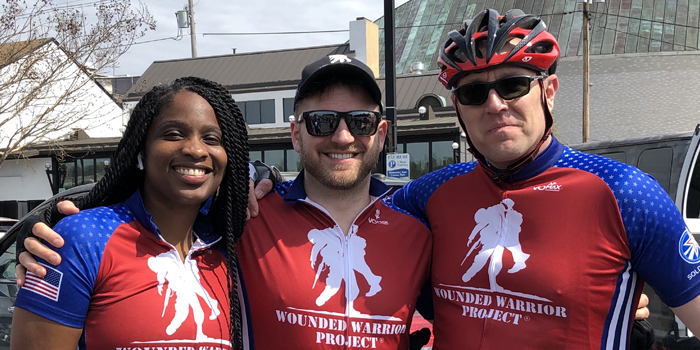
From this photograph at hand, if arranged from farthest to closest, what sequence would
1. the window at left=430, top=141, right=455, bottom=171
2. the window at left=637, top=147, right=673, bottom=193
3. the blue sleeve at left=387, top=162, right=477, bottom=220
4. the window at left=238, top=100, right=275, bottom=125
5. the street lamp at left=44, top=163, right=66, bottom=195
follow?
1. the window at left=238, top=100, right=275, bottom=125
2. the street lamp at left=44, top=163, right=66, bottom=195
3. the window at left=430, top=141, right=455, bottom=171
4. the window at left=637, top=147, right=673, bottom=193
5. the blue sleeve at left=387, top=162, right=477, bottom=220

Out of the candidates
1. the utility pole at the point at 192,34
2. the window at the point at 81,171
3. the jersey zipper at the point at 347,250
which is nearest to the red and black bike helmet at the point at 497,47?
the jersey zipper at the point at 347,250

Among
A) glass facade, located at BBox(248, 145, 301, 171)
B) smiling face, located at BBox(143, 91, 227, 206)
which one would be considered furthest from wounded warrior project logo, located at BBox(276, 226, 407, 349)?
glass facade, located at BBox(248, 145, 301, 171)

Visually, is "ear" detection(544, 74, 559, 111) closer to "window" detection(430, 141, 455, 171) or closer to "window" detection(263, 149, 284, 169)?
"window" detection(430, 141, 455, 171)

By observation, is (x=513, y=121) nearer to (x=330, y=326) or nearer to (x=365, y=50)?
(x=330, y=326)

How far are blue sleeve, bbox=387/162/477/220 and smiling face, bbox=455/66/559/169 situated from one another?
1.22ft

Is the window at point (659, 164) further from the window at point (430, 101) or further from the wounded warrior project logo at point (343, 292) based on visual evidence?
Answer: the window at point (430, 101)

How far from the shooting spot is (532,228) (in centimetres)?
248

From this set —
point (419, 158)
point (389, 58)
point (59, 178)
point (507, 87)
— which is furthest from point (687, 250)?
point (59, 178)

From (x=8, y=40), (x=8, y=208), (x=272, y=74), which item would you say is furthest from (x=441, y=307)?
(x=272, y=74)

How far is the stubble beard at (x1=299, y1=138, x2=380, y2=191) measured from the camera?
2.85 m

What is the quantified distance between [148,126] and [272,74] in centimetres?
3401

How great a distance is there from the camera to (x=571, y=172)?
252 centimetres

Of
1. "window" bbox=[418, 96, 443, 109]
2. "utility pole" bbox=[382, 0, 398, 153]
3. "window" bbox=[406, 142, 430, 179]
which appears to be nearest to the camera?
"utility pole" bbox=[382, 0, 398, 153]

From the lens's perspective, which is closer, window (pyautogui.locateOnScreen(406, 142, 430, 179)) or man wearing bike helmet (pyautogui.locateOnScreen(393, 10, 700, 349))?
man wearing bike helmet (pyautogui.locateOnScreen(393, 10, 700, 349))
